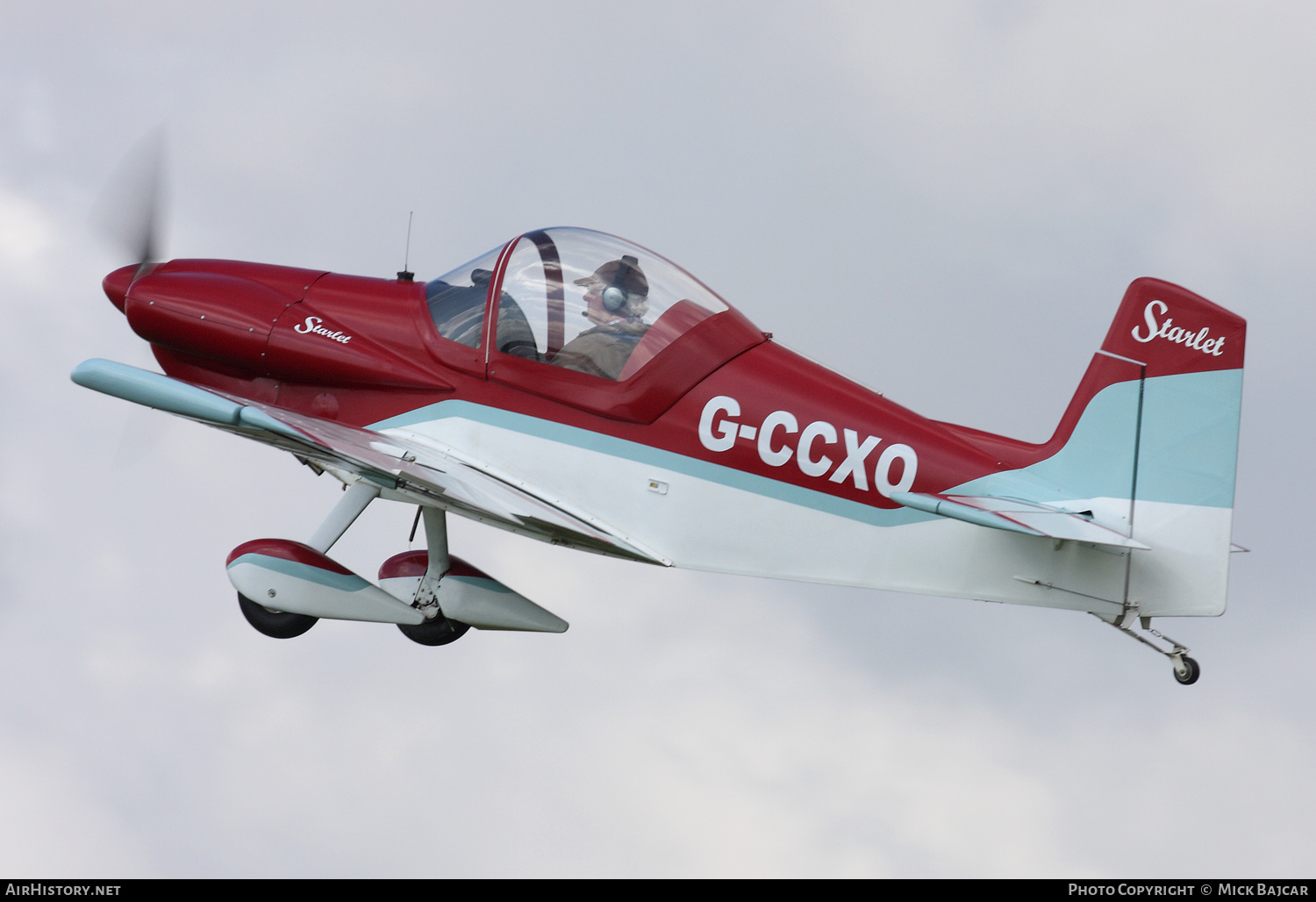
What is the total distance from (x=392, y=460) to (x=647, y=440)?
57.5 inches

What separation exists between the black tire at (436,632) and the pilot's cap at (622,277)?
93.0 inches

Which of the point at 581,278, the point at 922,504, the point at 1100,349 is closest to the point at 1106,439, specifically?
the point at 1100,349

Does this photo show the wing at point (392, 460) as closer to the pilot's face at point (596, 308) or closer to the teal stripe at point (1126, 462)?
the teal stripe at point (1126, 462)

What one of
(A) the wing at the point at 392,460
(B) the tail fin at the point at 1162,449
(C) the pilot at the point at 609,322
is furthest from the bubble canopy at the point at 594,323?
(B) the tail fin at the point at 1162,449

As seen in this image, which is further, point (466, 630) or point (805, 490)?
point (466, 630)

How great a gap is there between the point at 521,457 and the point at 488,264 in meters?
1.28

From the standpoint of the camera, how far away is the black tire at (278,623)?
25.5ft

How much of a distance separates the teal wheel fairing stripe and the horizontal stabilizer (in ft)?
10.6

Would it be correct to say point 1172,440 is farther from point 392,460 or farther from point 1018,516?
point 392,460

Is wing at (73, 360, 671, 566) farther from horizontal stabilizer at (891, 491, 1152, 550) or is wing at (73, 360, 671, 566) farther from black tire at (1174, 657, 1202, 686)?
black tire at (1174, 657, 1202, 686)

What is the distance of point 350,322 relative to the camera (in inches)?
323

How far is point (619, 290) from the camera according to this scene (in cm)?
777

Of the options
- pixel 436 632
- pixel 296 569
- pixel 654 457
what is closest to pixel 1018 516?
pixel 654 457

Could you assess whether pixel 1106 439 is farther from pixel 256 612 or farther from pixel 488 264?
pixel 256 612
